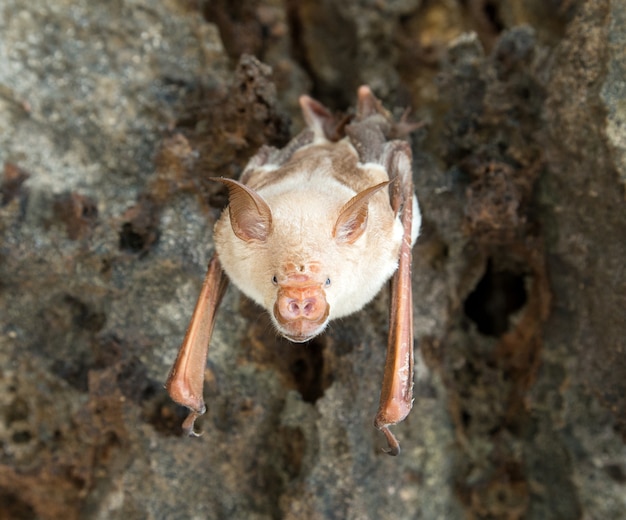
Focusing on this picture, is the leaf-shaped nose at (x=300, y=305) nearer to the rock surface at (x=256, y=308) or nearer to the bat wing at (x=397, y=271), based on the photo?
the bat wing at (x=397, y=271)

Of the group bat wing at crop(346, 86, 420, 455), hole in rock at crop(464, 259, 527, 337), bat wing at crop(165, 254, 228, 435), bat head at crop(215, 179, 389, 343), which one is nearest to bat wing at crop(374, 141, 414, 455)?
bat wing at crop(346, 86, 420, 455)

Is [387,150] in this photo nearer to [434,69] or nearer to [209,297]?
[209,297]

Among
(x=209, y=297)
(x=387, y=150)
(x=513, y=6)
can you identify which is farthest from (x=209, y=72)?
(x=513, y=6)

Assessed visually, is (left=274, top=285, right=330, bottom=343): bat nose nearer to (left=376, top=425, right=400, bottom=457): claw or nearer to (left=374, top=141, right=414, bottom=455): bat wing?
(left=374, top=141, right=414, bottom=455): bat wing

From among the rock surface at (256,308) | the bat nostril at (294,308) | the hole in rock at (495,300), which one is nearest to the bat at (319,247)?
the bat nostril at (294,308)

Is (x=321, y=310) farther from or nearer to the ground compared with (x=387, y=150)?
nearer to the ground
